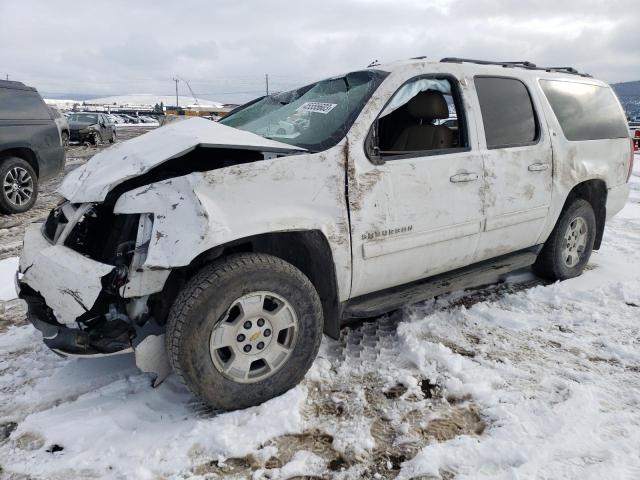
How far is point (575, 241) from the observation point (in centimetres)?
435

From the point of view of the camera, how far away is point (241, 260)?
235 centimetres

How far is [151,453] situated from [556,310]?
10.0 feet

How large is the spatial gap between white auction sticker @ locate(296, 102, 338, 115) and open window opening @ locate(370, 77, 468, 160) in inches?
13.6

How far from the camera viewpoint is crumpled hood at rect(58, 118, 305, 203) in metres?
2.43

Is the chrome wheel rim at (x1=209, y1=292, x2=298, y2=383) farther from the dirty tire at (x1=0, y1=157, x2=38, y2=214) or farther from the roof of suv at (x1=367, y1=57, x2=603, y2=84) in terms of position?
the dirty tire at (x1=0, y1=157, x2=38, y2=214)

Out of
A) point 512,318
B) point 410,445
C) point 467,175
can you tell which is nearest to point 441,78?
point 467,175

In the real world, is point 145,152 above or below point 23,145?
below

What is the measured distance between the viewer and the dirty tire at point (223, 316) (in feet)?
7.36

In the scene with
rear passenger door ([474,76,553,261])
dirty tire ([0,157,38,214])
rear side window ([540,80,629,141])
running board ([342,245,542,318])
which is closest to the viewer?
running board ([342,245,542,318])

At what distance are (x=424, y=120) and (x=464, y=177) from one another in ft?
2.42

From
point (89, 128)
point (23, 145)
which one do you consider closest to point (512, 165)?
point (23, 145)

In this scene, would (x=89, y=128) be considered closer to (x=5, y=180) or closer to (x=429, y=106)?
(x=5, y=180)

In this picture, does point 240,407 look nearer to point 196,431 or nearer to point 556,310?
point 196,431

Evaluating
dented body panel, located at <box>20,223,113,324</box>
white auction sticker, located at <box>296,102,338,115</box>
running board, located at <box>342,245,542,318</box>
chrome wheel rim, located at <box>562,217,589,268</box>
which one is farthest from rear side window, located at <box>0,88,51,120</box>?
chrome wheel rim, located at <box>562,217,589,268</box>
